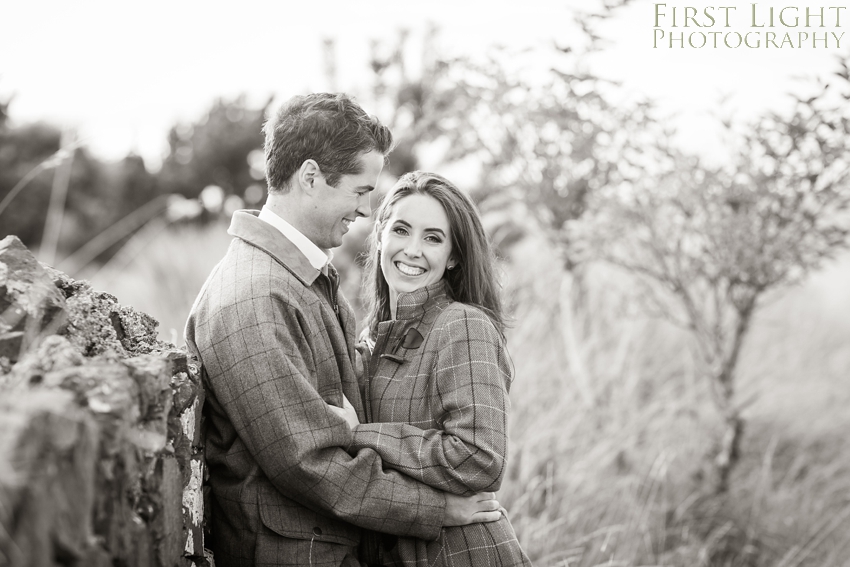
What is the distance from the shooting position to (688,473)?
5113mm

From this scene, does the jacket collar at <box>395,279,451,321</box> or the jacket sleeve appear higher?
the jacket collar at <box>395,279,451,321</box>

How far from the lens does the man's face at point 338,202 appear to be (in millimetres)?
2812

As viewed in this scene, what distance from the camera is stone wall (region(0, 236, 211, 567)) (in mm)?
1360

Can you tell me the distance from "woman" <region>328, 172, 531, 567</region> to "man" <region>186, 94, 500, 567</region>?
93 mm

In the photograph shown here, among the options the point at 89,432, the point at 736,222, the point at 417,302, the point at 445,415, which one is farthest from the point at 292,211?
the point at 736,222

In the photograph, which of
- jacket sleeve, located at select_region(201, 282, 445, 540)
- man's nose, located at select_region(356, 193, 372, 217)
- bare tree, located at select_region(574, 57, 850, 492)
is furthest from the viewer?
→ bare tree, located at select_region(574, 57, 850, 492)

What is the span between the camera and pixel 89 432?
1467 millimetres

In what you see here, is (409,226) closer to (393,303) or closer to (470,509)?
(393,303)

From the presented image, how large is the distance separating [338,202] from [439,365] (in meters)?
0.69

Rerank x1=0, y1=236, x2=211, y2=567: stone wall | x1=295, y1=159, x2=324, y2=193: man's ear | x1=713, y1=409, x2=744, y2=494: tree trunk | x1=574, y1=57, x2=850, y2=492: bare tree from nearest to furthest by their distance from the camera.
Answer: x1=0, y1=236, x2=211, y2=567: stone wall, x1=295, y1=159, x2=324, y2=193: man's ear, x1=574, y1=57, x2=850, y2=492: bare tree, x1=713, y1=409, x2=744, y2=494: tree trunk

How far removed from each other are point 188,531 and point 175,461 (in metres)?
0.39

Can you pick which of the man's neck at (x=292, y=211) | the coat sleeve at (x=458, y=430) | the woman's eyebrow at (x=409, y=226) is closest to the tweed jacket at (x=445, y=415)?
the coat sleeve at (x=458, y=430)

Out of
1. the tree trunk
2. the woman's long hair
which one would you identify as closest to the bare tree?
the tree trunk

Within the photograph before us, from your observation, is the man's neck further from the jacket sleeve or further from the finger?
the finger
